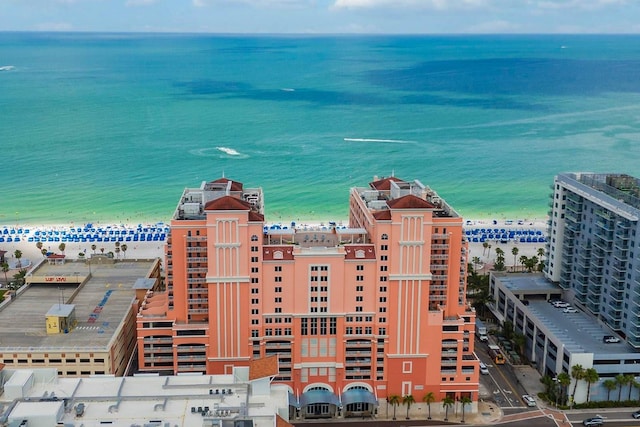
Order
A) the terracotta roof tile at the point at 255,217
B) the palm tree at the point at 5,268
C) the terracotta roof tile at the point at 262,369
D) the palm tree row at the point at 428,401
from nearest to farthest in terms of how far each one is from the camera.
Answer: the terracotta roof tile at the point at 262,369
the terracotta roof tile at the point at 255,217
the palm tree row at the point at 428,401
the palm tree at the point at 5,268

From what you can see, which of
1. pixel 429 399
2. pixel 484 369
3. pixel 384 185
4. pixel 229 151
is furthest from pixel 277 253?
pixel 229 151

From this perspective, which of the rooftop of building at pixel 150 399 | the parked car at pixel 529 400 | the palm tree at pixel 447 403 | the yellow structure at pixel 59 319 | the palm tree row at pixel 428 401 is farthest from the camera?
the yellow structure at pixel 59 319

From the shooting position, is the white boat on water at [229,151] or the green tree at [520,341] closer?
the green tree at [520,341]

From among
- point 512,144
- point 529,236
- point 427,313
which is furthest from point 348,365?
point 512,144

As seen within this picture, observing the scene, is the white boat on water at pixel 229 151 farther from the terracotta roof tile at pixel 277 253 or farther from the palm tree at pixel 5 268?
the terracotta roof tile at pixel 277 253

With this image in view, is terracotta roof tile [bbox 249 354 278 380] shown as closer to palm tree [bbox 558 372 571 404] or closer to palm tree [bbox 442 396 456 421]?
palm tree [bbox 442 396 456 421]

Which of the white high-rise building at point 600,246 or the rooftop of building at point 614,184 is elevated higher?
the rooftop of building at point 614,184

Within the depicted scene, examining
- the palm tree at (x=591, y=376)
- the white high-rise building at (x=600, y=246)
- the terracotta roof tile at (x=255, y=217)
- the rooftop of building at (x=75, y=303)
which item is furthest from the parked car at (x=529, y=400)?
the rooftop of building at (x=75, y=303)

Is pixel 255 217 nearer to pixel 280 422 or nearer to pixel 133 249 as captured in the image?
pixel 280 422

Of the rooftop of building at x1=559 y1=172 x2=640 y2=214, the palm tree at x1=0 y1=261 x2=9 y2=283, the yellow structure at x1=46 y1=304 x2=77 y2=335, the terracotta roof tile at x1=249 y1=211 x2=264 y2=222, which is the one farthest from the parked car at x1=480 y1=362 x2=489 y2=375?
the palm tree at x1=0 y1=261 x2=9 y2=283
